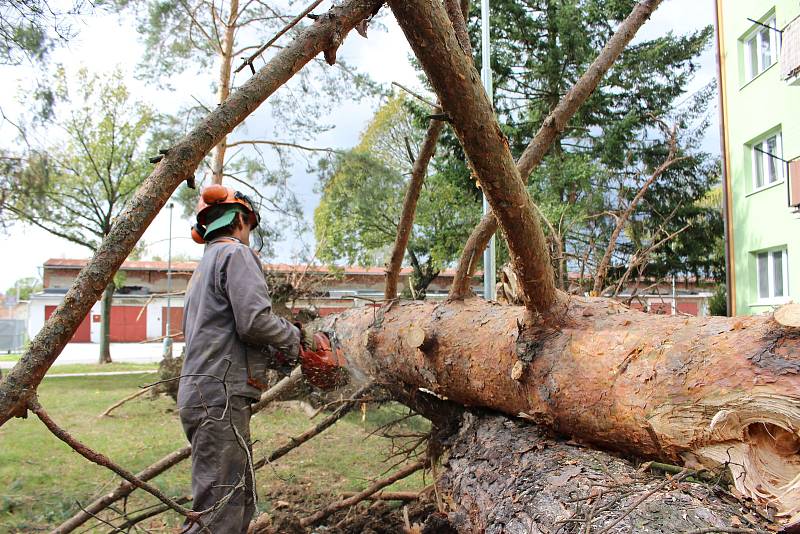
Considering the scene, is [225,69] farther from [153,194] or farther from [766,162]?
[766,162]

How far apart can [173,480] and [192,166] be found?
4.23 metres

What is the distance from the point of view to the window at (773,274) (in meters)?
11.6

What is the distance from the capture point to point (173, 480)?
4.67 meters

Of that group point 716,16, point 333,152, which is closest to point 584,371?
point 333,152

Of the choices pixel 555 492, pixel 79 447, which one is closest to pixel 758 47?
pixel 555 492

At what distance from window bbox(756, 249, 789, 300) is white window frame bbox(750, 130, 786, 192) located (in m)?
1.55

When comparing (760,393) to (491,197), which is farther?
(491,197)

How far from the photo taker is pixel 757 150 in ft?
38.1

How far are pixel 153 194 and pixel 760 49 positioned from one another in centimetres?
1461

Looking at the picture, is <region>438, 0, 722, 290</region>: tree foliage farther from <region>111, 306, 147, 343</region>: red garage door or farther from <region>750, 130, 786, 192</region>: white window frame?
<region>111, 306, 147, 343</region>: red garage door

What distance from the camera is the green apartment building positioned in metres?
11.0

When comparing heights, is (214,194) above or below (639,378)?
above

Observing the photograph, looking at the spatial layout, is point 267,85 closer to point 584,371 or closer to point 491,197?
point 491,197

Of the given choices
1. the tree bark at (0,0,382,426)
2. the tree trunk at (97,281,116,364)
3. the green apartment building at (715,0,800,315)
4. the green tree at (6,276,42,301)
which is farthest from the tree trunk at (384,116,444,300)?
the green tree at (6,276,42,301)
